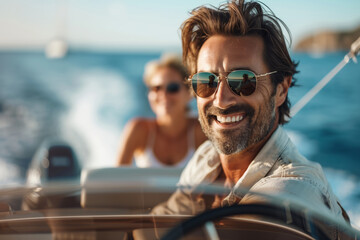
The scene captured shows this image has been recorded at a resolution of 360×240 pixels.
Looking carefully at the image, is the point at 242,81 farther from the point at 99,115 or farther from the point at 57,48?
the point at 57,48

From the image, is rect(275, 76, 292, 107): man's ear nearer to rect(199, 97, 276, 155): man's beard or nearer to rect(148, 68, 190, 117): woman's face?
rect(199, 97, 276, 155): man's beard

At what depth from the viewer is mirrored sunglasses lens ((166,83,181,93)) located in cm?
267

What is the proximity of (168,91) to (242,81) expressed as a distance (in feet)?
5.40

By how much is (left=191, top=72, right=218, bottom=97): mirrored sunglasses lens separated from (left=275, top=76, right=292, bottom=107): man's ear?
0.17 meters

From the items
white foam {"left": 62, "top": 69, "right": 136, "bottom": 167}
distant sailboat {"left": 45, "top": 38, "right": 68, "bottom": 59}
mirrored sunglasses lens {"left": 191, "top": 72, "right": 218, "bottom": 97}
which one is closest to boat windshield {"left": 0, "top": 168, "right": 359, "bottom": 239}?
mirrored sunglasses lens {"left": 191, "top": 72, "right": 218, "bottom": 97}

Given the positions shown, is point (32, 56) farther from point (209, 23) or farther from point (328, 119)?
point (209, 23)

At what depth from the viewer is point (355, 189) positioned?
504 centimetres

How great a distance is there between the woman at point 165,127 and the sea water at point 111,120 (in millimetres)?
1373

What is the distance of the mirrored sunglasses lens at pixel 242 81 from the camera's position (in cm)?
105

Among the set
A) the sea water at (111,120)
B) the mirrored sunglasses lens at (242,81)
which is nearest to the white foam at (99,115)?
the sea water at (111,120)

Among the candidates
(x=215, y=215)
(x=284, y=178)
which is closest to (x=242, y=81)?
(x=284, y=178)

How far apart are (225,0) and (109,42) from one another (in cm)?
1522

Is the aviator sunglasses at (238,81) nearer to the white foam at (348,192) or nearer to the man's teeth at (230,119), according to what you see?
the man's teeth at (230,119)

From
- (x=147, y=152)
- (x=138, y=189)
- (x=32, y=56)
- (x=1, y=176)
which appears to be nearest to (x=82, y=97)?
(x=1, y=176)
